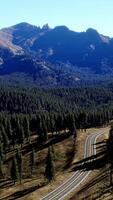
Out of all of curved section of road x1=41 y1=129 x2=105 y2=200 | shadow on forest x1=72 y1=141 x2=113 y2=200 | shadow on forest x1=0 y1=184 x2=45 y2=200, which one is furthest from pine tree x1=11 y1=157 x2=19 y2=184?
curved section of road x1=41 y1=129 x2=105 y2=200

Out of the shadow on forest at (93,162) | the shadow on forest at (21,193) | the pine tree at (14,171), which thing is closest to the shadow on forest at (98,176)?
the shadow on forest at (93,162)

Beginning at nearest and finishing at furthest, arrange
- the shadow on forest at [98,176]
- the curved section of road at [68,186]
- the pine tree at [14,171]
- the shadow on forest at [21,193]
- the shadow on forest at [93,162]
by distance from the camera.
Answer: the shadow on forest at [98,176], the curved section of road at [68,186], the shadow on forest at [21,193], the shadow on forest at [93,162], the pine tree at [14,171]

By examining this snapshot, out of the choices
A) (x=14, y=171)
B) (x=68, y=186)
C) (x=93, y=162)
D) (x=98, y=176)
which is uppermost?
(x=98, y=176)

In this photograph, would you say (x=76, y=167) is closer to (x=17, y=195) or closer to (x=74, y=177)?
(x=74, y=177)

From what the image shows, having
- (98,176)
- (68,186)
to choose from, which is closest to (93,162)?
(98,176)

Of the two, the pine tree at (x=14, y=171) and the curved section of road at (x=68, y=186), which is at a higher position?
the curved section of road at (x=68, y=186)

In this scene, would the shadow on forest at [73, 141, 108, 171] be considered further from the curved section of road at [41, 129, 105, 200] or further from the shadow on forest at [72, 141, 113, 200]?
the curved section of road at [41, 129, 105, 200]

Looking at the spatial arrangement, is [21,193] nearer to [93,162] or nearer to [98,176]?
[98,176]

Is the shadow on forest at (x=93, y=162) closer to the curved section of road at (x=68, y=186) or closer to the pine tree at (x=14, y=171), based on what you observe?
the curved section of road at (x=68, y=186)

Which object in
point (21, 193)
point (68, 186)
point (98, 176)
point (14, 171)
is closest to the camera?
point (68, 186)
